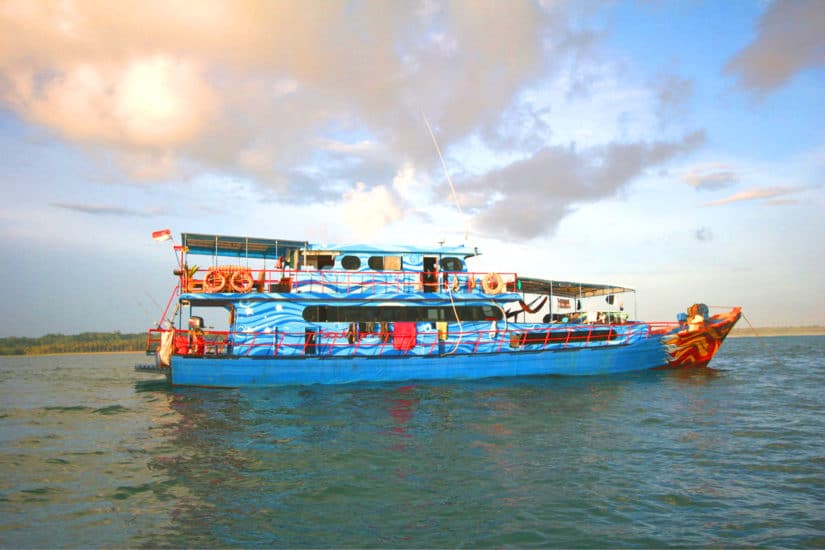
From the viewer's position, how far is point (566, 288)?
24.2 metres

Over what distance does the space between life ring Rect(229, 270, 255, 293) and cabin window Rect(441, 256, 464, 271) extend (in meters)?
7.41

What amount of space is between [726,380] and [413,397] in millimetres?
12937

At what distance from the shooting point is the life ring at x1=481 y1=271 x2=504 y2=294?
19.3 metres

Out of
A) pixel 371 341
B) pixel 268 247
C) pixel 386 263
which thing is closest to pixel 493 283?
pixel 386 263

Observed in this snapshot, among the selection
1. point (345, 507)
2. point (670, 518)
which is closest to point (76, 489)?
point (345, 507)

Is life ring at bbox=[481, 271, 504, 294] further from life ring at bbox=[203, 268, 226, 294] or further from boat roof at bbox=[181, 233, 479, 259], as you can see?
life ring at bbox=[203, 268, 226, 294]

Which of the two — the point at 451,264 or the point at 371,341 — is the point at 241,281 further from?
the point at 451,264

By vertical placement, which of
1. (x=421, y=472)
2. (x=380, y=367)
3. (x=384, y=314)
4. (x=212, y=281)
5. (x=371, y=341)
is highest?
(x=212, y=281)

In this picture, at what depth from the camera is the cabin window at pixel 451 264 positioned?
20.0 m

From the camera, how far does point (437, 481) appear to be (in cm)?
766

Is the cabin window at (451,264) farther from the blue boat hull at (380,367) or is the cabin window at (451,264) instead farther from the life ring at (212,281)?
the life ring at (212,281)

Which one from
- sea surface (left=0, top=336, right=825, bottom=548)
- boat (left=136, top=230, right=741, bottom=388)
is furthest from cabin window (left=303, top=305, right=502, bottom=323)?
sea surface (left=0, top=336, right=825, bottom=548)

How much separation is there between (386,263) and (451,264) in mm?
2651

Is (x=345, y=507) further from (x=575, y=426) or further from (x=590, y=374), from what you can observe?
(x=590, y=374)
